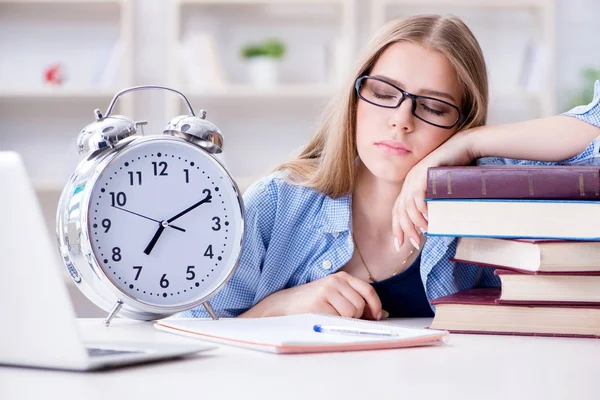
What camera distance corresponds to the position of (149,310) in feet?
4.10

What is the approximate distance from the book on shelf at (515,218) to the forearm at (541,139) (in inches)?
→ 12.8

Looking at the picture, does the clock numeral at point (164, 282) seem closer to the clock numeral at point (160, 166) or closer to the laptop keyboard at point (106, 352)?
the clock numeral at point (160, 166)

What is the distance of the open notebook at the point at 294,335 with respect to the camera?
1016mm

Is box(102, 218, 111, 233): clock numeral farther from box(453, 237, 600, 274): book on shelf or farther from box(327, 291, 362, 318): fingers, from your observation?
box(453, 237, 600, 274): book on shelf

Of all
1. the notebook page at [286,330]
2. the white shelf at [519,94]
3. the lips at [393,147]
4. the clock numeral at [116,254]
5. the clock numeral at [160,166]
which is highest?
the clock numeral at [160,166]

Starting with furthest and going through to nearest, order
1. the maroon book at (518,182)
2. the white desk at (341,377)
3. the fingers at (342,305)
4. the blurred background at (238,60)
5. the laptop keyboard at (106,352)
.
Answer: the blurred background at (238,60) → the fingers at (342,305) → the maroon book at (518,182) → the laptop keyboard at (106,352) → the white desk at (341,377)

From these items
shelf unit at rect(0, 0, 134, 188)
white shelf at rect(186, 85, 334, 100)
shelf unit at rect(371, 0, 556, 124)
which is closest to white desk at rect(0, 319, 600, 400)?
white shelf at rect(186, 85, 334, 100)

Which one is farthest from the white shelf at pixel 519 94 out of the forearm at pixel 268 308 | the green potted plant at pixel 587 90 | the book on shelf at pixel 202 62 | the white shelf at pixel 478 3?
the forearm at pixel 268 308

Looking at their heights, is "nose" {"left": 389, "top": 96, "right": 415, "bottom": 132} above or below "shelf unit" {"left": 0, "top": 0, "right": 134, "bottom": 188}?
above

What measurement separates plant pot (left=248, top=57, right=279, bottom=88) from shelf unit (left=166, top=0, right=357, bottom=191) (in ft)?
0.25

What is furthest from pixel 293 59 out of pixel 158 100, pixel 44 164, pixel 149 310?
pixel 149 310

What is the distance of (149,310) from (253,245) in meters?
0.40

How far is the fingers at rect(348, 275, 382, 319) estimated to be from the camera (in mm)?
1420

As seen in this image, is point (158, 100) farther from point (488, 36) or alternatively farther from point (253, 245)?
point (253, 245)
